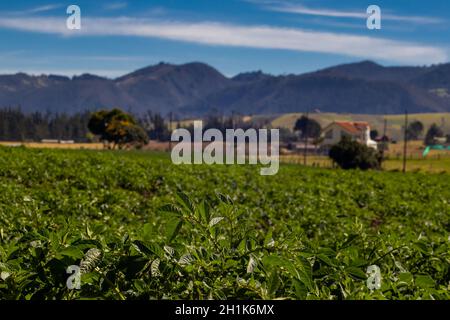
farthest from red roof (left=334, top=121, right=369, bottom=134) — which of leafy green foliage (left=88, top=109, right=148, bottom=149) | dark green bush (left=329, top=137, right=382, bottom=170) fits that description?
dark green bush (left=329, top=137, right=382, bottom=170)

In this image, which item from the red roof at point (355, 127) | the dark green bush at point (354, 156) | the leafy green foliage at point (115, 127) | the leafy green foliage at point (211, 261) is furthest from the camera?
the red roof at point (355, 127)

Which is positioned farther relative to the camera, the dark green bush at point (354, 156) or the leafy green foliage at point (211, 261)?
the dark green bush at point (354, 156)

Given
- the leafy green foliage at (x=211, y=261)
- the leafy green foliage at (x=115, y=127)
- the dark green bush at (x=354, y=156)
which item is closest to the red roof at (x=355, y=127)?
the leafy green foliage at (x=115, y=127)

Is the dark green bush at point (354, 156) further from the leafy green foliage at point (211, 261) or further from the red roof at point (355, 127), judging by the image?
the red roof at point (355, 127)

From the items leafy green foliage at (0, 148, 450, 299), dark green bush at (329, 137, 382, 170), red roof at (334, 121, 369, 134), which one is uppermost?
leafy green foliage at (0, 148, 450, 299)

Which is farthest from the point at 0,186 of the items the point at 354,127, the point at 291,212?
the point at 354,127

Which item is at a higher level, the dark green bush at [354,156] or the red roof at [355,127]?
the dark green bush at [354,156]

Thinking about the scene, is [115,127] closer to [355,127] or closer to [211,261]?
[355,127]

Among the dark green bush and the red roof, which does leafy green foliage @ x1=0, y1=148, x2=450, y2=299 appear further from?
the red roof

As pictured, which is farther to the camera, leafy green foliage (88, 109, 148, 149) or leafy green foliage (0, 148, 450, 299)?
leafy green foliage (88, 109, 148, 149)

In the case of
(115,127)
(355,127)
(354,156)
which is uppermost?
(115,127)

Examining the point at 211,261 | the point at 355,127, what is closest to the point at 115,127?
the point at 355,127

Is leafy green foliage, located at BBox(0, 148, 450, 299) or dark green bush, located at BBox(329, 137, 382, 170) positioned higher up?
leafy green foliage, located at BBox(0, 148, 450, 299)
